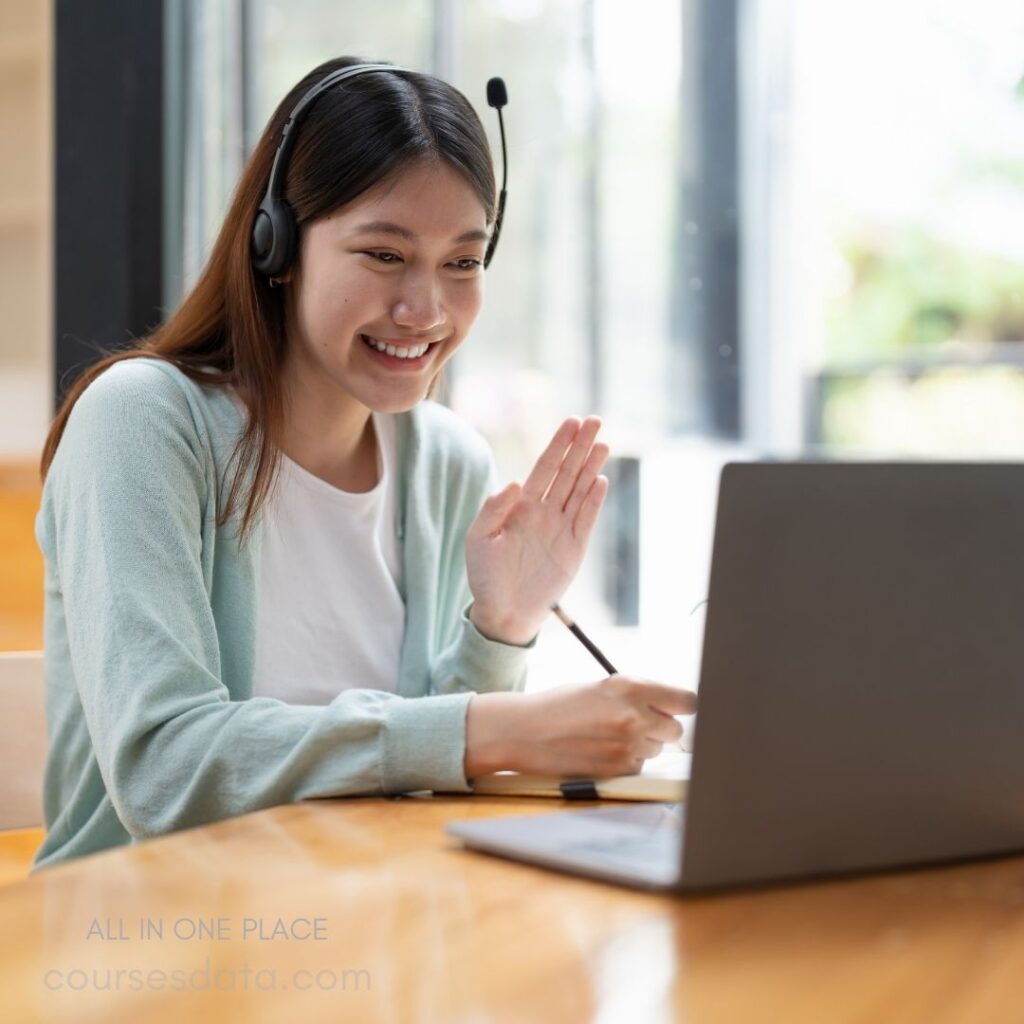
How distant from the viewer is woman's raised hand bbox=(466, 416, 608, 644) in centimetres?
137

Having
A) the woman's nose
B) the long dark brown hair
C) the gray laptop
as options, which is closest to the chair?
the long dark brown hair

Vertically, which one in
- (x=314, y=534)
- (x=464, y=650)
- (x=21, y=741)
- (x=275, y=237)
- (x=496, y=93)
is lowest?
(x=21, y=741)

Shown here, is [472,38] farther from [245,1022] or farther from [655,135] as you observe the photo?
[245,1022]

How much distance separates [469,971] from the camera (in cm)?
61

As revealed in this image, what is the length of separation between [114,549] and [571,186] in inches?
95.5

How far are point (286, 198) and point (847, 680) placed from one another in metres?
0.88

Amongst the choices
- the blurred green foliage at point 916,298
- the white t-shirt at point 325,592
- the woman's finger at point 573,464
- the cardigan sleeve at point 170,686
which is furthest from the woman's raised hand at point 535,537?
the blurred green foliage at point 916,298

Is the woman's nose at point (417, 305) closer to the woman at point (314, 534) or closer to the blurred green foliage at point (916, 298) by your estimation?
the woman at point (314, 534)

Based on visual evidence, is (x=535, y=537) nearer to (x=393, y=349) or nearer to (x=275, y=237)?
(x=393, y=349)

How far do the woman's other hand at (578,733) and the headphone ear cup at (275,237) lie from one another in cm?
56

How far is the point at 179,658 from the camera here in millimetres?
1129

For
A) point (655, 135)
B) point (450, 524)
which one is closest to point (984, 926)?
point (450, 524)

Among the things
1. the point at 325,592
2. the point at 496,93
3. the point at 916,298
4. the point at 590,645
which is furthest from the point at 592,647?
the point at 916,298

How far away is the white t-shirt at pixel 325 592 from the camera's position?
139 cm
